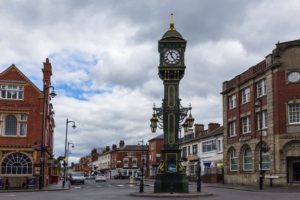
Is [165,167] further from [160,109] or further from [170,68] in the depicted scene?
[170,68]

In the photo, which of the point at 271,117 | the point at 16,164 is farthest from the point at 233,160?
the point at 16,164

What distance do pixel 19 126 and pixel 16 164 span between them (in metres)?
4.14

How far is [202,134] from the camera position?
3250 inches

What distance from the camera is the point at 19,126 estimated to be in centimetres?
5084

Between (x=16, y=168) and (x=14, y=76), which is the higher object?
(x=14, y=76)

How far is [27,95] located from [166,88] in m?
22.9

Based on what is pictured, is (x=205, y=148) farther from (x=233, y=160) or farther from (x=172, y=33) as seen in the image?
(x=172, y=33)

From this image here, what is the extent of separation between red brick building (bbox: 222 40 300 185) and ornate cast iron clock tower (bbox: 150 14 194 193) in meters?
12.6

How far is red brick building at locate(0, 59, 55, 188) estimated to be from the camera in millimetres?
49469

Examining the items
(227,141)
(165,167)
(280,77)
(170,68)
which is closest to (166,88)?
(170,68)

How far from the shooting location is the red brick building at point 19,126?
49469 millimetres

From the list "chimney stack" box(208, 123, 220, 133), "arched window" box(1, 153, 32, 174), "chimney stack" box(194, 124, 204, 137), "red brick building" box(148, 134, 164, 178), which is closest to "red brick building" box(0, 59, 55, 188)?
"arched window" box(1, 153, 32, 174)

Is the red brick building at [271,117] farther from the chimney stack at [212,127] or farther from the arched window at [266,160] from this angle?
the chimney stack at [212,127]

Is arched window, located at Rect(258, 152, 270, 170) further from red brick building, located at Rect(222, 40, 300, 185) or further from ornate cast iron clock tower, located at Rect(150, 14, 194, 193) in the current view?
ornate cast iron clock tower, located at Rect(150, 14, 194, 193)
